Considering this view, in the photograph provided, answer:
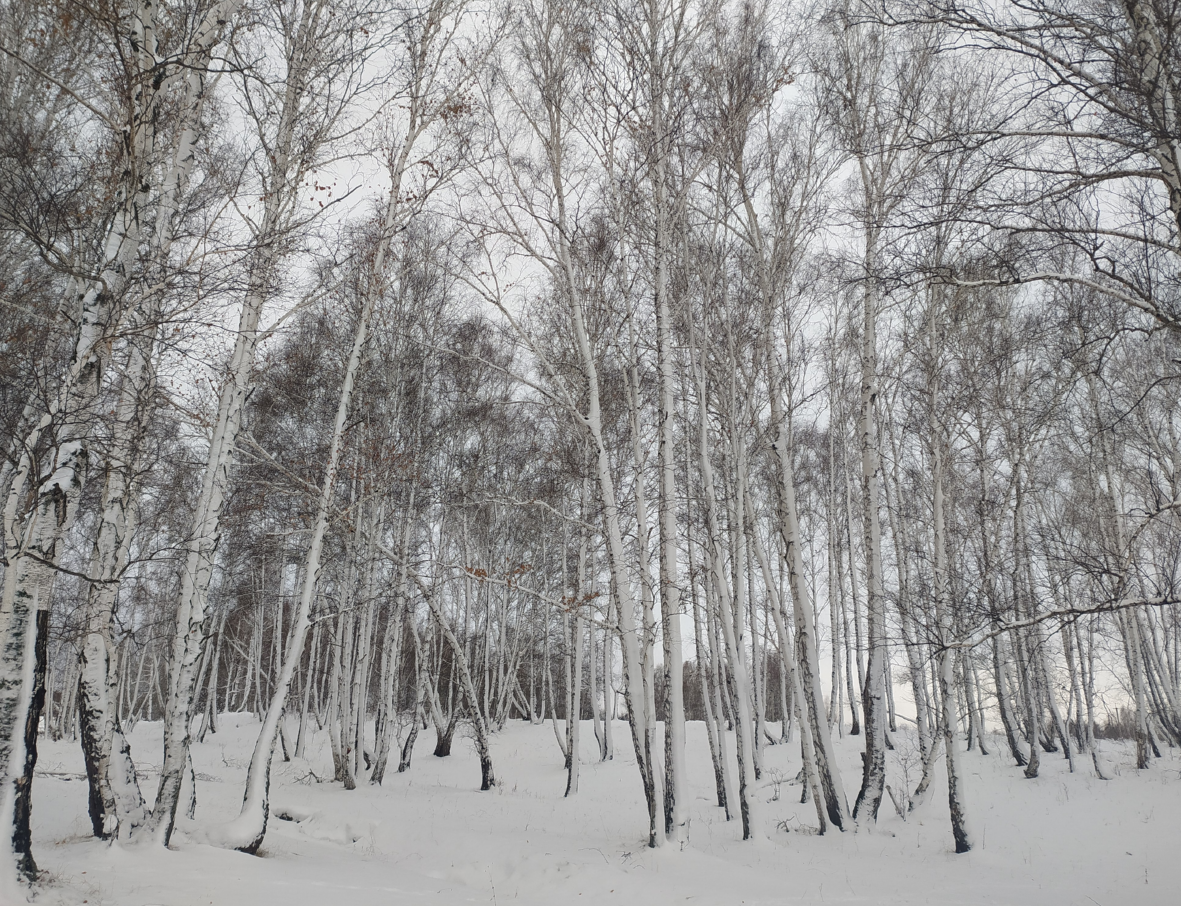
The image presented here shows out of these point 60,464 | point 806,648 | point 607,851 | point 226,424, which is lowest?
point 607,851

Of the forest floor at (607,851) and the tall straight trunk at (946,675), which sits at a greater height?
the tall straight trunk at (946,675)

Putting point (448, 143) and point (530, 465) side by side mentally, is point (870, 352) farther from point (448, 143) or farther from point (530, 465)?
point (530, 465)

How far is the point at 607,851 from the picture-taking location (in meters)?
6.98

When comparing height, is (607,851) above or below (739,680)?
below

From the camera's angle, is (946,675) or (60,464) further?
(946,675)

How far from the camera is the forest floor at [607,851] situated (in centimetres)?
518

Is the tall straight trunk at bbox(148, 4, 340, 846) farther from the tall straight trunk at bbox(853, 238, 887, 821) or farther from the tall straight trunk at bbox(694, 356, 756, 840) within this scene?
the tall straight trunk at bbox(853, 238, 887, 821)

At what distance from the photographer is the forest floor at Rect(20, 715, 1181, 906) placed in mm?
5176

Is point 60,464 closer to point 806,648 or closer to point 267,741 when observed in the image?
point 267,741

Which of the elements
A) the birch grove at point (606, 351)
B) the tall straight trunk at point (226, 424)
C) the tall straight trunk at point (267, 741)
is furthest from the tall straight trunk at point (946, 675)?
the tall straight trunk at point (226, 424)

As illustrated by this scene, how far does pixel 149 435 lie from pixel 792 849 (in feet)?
27.7

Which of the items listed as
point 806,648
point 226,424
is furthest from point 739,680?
point 226,424

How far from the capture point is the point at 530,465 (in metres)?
15.1

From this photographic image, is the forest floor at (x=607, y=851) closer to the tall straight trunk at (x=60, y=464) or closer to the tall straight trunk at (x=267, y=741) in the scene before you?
the tall straight trunk at (x=267, y=741)
